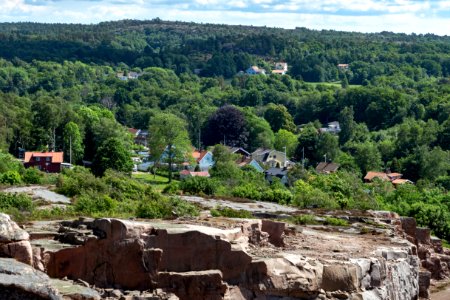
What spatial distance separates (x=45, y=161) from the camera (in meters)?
97.4

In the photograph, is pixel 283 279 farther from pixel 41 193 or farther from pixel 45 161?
pixel 45 161

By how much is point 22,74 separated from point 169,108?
45.1 m

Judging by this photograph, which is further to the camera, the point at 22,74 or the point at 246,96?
Answer: the point at 22,74

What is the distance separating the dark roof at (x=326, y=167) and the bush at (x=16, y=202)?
58127mm

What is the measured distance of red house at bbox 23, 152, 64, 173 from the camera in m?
96.2

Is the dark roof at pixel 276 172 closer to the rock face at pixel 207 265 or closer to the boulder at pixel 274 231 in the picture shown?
the boulder at pixel 274 231

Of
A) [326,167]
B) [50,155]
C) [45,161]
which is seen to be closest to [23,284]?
[45,161]

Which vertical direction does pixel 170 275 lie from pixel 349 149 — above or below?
above

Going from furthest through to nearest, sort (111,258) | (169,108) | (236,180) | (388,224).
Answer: (169,108) < (236,180) < (388,224) < (111,258)

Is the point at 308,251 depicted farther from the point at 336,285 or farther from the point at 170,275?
the point at 170,275

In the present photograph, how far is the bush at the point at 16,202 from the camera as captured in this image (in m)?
48.7

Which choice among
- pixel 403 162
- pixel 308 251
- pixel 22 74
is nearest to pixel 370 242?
pixel 308 251

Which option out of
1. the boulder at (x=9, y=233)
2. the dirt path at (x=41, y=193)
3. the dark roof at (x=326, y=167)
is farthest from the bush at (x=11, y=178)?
the boulder at (x=9, y=233)

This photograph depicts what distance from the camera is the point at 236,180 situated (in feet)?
266
